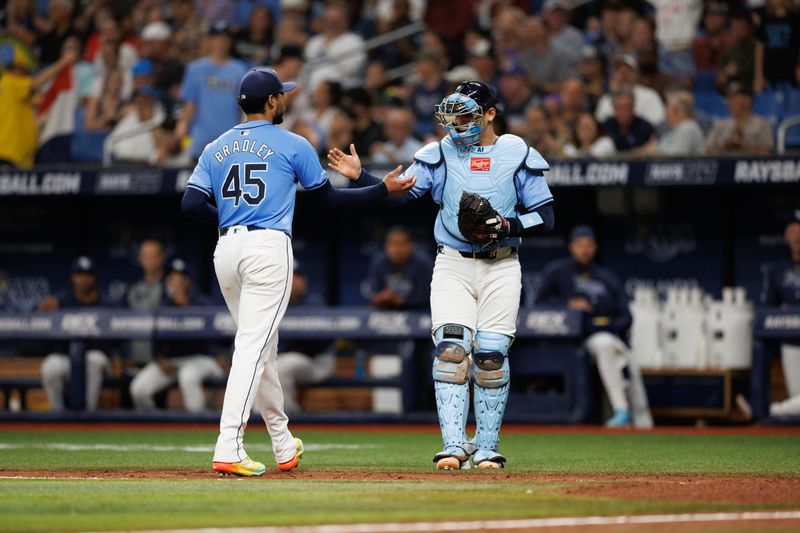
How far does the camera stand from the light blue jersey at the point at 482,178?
7.81 metres

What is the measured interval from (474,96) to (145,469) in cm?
281

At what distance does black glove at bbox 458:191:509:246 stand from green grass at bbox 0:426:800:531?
125 cm

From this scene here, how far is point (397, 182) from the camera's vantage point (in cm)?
772

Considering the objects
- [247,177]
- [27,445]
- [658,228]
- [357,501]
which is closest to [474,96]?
[247,177]

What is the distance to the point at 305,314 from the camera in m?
13.6

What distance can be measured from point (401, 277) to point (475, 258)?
18.7ft

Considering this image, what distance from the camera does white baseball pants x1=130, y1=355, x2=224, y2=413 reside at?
13594 mm

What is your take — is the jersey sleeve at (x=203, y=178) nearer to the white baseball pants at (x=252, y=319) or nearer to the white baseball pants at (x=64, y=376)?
the white baseball pants at (x=252, y=319)

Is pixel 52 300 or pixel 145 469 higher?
pixel 52 300

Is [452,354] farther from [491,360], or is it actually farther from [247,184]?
[247,184]

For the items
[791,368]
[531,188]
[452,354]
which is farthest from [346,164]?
[791,368]

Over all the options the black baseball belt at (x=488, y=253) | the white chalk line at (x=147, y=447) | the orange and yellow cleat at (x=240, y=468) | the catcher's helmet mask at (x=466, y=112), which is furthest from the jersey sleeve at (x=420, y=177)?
the white chalk line at (x=147, y=447)

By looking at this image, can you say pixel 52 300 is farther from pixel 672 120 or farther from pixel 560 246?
pixel 672 120

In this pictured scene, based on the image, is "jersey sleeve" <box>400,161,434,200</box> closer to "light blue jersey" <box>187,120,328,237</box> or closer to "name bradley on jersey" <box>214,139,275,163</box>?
"light blue jersey" <box>187,120,328,237</box>
